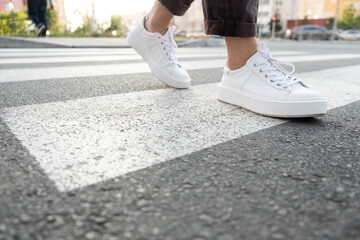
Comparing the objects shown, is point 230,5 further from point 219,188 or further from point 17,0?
point 17,0

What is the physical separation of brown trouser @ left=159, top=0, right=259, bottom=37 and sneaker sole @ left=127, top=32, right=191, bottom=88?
0.39 m

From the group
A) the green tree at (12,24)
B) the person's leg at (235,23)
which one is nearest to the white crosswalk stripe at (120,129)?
the person's leg at (235,23)

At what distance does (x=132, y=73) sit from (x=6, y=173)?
4.96 feet

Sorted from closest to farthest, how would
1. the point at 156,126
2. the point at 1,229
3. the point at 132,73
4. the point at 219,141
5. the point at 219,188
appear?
1. the point at 1,229
2. the point at 219,188
3. the point at 219,141
4. the point at 156,126
5. the point at 132,73

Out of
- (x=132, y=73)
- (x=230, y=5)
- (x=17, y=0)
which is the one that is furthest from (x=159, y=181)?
(x=17, y=0)

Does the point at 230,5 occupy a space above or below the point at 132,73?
above

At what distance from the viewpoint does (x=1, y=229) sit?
1.41 feet

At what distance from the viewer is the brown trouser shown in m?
1.11

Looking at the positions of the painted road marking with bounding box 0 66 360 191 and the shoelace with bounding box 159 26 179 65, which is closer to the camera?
the painted road marking with bounding box 0 66 360 191

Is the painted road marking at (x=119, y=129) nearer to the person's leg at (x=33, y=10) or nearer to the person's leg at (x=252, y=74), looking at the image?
the person's leg at (x=252, y=74)

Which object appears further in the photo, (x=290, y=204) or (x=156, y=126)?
(x=156, y=126)

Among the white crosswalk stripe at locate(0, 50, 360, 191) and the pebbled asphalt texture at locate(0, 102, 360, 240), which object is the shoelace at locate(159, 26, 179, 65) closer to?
the white crosswalk stripe at locate(0, 50, 360, 191)

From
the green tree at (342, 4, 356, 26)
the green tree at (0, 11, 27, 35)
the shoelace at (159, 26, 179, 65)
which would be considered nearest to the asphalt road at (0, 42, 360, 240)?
the shoelace at (159, 26, 179, 65)

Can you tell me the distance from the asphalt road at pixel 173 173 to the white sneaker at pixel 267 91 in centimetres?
4
